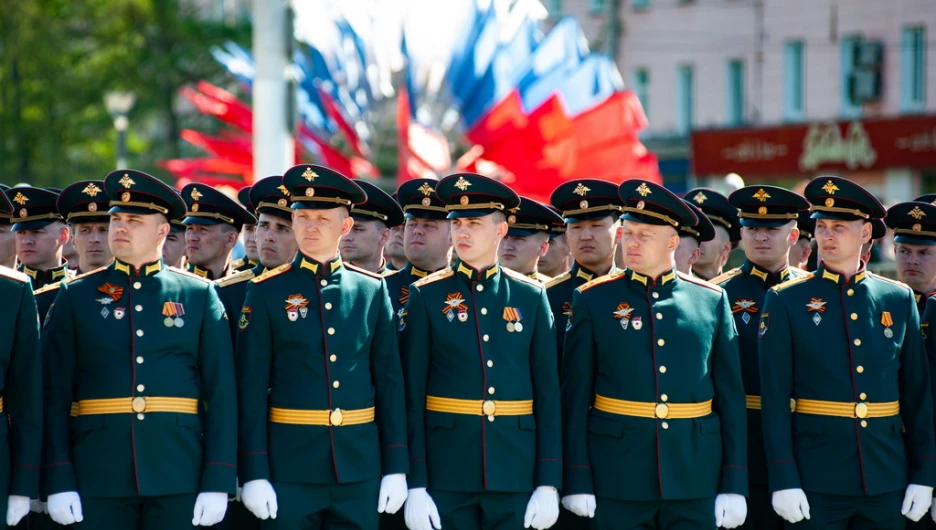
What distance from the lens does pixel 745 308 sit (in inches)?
277

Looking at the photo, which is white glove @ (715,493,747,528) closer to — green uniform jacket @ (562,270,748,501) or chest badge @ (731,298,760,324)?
green uniform jacket @ (562,270,748,501)

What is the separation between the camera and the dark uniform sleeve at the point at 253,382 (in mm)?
5512

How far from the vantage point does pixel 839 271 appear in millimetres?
6250

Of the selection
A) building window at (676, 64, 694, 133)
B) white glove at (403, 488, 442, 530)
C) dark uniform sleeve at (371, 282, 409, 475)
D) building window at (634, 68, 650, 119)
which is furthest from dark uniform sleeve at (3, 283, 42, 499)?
building window at (634, 68, 650, 119)

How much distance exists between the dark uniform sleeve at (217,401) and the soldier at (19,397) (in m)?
0.69

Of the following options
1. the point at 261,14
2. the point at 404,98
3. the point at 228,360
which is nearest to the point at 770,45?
the point at 404,98

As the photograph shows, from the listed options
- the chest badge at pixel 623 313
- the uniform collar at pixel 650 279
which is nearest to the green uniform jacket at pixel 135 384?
the chest badge at pixel 623 313

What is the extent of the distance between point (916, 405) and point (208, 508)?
340 centimetres

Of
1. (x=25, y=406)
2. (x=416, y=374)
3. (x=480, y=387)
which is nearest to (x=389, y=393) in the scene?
(x=416, y=374)

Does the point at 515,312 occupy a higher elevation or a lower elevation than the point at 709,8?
lower

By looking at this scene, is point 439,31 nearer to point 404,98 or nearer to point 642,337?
point 404,98

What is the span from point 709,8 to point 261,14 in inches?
787

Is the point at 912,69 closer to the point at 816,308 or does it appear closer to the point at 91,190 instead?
the point at 816,308

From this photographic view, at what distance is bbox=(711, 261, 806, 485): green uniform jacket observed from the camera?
21.7 feet
